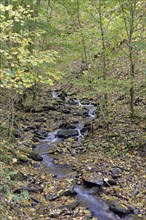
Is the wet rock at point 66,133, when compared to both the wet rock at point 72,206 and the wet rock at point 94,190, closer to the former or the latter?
the wet rock at point 94,190

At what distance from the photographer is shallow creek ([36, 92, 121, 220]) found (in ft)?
22.3

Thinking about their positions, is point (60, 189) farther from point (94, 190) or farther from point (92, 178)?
point (92, 178)

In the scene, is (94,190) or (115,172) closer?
(94,190)

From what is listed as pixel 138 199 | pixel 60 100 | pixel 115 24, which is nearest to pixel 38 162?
pixel 138 199

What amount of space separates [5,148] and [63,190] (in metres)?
2.74

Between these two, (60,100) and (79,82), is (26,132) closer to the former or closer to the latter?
(79,82)

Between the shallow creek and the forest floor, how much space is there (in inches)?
7.2

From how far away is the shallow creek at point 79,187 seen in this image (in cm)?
681

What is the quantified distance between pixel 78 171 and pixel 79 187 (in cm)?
105

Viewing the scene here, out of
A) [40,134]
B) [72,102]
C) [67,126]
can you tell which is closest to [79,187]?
[40,134]

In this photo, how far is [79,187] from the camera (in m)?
8.08

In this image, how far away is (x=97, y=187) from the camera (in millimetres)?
8016

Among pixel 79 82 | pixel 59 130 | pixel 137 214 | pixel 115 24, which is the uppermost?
pixel 115 24

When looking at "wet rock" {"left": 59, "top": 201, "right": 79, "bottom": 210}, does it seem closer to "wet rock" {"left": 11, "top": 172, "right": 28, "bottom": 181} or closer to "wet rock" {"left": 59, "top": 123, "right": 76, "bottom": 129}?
"wet rock" {"left": 11, "top": 172, "right": 28, "bottom": 181}
